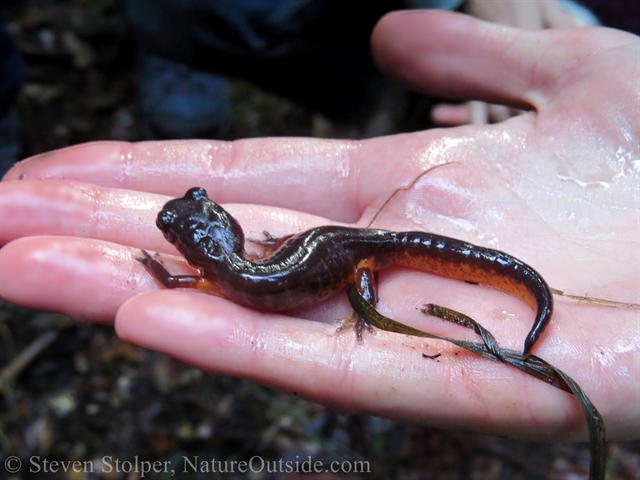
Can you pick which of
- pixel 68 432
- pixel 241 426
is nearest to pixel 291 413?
pixel 241 426

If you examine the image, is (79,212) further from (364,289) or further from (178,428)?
(178,428)

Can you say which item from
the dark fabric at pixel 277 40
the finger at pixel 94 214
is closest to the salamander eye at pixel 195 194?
the finger at pixel 94 214

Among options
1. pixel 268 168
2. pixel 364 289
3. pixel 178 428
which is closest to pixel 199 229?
pixel 268 168

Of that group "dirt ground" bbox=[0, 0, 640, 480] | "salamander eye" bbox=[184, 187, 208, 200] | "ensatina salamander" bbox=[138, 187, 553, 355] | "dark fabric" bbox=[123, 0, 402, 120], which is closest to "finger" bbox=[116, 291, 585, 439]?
"ensatina salamander" bbox=[138, 187, 553, 355]

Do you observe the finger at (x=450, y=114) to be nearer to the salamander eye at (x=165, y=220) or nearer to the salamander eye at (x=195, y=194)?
the salamander eye at (x=195, y=194)

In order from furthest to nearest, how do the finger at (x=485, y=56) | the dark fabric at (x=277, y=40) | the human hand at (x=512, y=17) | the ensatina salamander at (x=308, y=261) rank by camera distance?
the dark fabric at (x=277, y=40) < the human hand at (x=512, y=17) < the finger at (x=485, y=56) < the ensatina salamander at (x=308, y=261)

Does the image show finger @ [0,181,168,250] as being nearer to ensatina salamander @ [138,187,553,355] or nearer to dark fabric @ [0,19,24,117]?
ensatina salamander @ [138,187,553,355]
